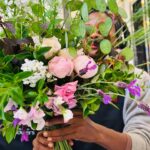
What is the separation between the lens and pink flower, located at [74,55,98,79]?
0.84 m

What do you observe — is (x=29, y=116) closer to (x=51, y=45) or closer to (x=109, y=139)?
(x=51, y=45)

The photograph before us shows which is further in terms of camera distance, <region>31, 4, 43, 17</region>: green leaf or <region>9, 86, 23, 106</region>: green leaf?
<region>31, 4, 43, 17</region>: green leaf

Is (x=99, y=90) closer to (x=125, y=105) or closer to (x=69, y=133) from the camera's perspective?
(x=69, y=133)

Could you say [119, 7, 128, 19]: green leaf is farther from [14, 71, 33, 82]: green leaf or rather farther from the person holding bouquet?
[14, 71, 33, 82]: green leaf

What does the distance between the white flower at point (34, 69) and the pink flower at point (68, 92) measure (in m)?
0.05

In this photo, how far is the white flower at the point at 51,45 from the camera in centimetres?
85

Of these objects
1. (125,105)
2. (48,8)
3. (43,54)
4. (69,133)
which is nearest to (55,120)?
(69,133)

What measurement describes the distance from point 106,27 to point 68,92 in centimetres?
19

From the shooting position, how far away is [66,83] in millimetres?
847

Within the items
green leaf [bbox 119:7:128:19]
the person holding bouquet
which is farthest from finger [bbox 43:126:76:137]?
green leaf [bbox 119:7:128:19]

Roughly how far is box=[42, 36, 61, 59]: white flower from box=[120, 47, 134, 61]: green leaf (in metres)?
0.16

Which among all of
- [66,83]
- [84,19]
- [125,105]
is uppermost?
[84,19]

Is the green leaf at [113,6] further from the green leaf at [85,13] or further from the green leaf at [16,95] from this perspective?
the green leaf at [16,95]

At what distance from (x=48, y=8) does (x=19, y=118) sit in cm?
28
